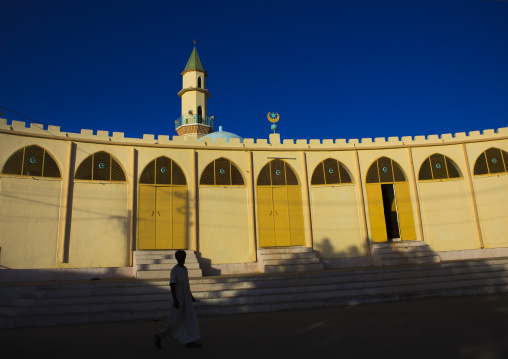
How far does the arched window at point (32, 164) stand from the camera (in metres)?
12.0

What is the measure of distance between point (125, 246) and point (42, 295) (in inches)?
158

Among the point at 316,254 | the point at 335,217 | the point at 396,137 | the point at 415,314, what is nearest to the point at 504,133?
the point at 396,137

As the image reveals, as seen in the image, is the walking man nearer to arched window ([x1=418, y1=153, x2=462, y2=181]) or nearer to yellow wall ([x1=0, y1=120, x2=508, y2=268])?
yellow wall ([x1=0, y1=120, x2=508, y2=268])

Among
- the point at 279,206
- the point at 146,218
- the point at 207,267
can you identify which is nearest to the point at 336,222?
the point at 279,206

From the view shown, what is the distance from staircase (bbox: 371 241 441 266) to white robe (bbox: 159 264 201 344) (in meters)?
9.51

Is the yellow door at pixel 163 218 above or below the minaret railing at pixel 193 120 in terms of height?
below

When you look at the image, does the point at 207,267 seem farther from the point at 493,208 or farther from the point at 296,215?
the point at 493,208

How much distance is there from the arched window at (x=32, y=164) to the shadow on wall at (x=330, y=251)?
30.6 ft

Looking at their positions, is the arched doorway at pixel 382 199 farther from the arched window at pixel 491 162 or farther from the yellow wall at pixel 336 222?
the arched window at pixel 491 162

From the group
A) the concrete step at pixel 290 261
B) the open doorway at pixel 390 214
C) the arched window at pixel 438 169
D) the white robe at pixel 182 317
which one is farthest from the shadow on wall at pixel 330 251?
the white robe at pixel 182 317

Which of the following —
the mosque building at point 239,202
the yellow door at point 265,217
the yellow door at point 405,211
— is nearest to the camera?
the mosque building at point 239,202

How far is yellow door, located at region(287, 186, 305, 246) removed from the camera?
1439cm

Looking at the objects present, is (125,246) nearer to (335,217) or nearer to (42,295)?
(42,295)

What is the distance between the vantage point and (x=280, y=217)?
14414 mm
